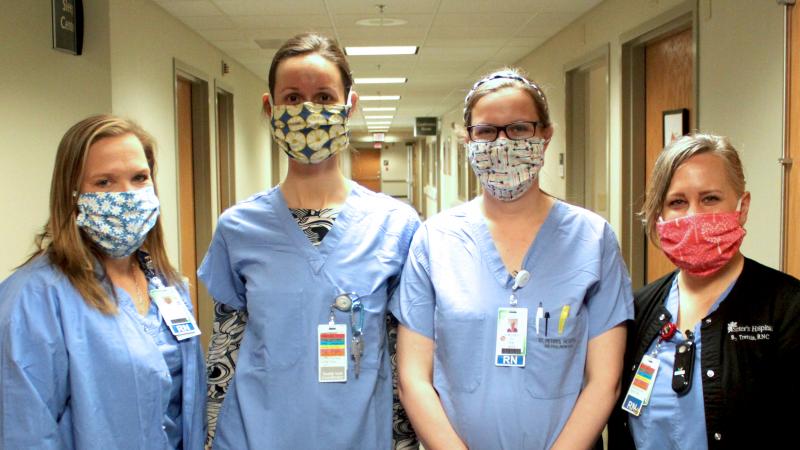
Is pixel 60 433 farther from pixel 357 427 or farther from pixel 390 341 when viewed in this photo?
pixel 390 341

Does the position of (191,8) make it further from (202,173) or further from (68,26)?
(202,173)

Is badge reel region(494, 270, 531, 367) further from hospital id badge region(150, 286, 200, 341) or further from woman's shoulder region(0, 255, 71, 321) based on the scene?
woman's shoulder region(0, 255, 71, 321)

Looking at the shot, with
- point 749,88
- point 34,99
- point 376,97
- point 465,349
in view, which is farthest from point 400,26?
point 376,97

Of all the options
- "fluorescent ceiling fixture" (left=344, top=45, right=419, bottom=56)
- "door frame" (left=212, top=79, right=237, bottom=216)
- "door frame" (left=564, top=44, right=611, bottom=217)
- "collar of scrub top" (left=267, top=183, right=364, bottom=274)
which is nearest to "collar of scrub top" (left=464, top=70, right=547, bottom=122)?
"collar of scrub top" (left=267, top=183, right=364, bottom=274)

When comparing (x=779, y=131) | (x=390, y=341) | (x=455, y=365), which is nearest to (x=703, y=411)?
(x=455, y=365)

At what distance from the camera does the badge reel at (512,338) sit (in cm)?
156

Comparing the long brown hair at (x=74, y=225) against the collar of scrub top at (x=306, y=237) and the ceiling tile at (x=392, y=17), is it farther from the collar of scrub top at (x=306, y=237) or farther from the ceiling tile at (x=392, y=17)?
the ceiling tile at (x=392, y=17)

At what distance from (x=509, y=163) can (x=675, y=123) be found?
270 cm

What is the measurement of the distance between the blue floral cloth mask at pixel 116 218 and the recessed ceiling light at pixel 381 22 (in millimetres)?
3808

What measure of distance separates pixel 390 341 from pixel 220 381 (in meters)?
0.43

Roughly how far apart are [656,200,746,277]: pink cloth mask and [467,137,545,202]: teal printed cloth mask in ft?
1.15

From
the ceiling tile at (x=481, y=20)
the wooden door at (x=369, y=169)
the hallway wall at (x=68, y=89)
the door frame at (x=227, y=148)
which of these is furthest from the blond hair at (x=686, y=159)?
the wooden door at (x=369, y=169)

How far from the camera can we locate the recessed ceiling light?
17.2 ft

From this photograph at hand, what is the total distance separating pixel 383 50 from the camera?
6656mm
